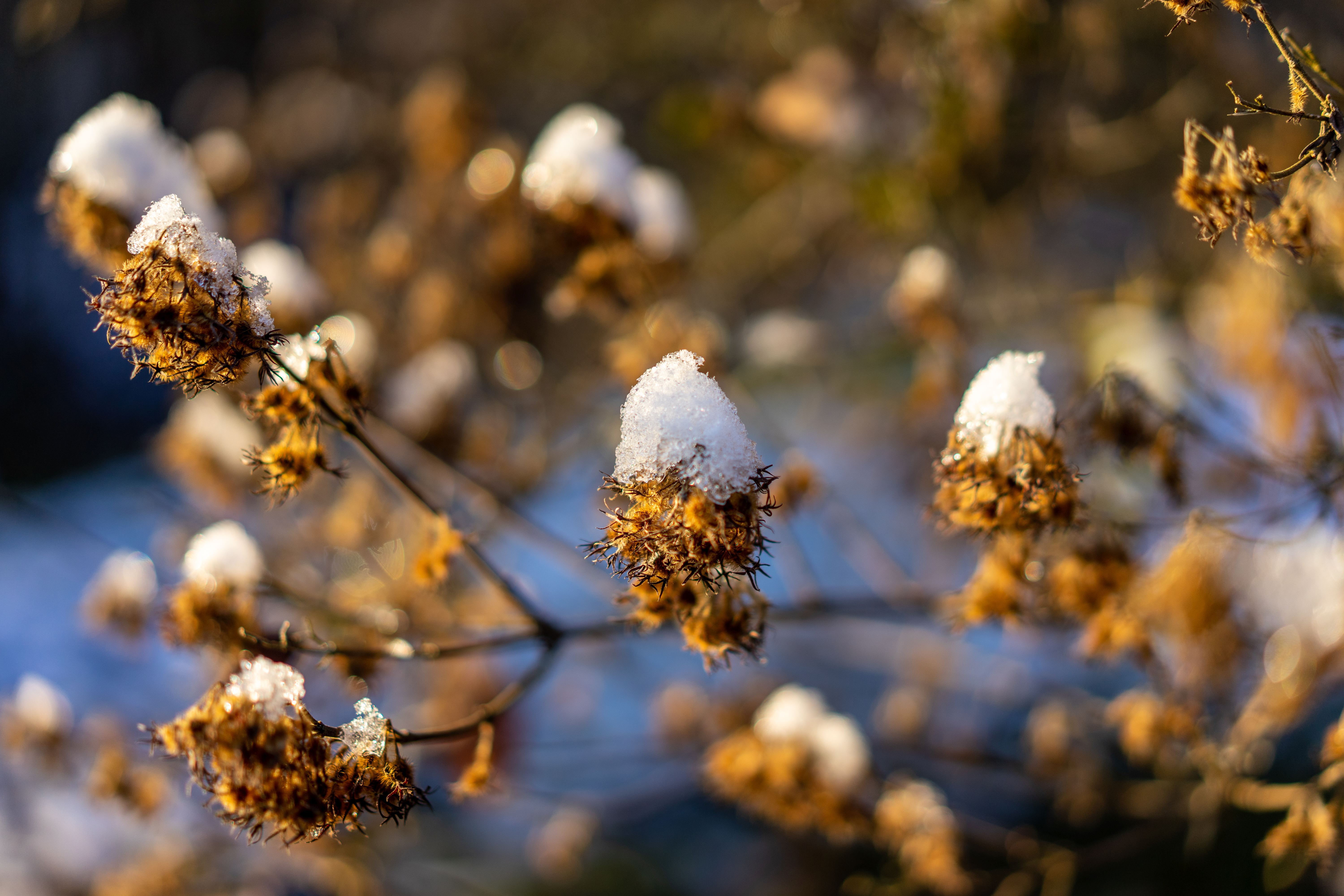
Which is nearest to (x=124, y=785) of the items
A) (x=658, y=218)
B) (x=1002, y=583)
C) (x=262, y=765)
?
(x=262, y=765)

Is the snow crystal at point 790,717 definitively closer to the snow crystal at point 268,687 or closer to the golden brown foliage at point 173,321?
the snow crystal at point 268,687

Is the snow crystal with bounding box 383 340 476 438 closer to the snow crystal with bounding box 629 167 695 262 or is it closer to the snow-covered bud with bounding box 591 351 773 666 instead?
the snow crystal with bounding box 629 167 695 262

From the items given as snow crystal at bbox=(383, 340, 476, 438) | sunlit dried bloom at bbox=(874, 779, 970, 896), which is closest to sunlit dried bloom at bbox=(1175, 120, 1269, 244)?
sunlit dried bloom at bbox=(874, 779, 970, 896)

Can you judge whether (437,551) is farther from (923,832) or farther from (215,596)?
(923,832)

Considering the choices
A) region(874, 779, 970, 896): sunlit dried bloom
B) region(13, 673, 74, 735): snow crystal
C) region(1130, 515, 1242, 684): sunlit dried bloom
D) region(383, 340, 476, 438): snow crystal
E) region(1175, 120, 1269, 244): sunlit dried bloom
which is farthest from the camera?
region(383, 340, 476, 438): snow crystal

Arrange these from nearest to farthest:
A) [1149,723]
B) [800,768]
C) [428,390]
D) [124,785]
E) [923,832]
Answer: [800,768]
[1149,723]
[923,832]
[124,785]
[428,390]

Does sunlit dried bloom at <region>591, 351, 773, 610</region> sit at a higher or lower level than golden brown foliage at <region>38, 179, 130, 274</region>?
lower
